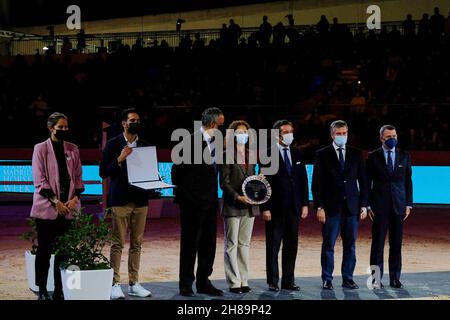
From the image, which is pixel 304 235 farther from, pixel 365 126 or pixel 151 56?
pixel 151 56

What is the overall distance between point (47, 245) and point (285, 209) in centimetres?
281

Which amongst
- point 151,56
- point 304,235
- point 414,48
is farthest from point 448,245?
point 151,56

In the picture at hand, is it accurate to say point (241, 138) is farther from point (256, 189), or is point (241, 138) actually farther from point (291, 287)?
point (291, 287)

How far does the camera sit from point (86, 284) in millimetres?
8664

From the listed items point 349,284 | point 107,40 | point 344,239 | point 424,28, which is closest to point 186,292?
point 349,284

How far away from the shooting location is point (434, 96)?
21.4 meters

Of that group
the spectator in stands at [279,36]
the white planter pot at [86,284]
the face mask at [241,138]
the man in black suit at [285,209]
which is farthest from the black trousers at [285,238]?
the spectator in stands at [279,36]

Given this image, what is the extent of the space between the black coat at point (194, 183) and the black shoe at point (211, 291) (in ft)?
2.97

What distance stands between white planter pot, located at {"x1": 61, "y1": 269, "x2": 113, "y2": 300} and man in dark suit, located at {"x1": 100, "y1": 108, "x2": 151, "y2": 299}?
2.06ft

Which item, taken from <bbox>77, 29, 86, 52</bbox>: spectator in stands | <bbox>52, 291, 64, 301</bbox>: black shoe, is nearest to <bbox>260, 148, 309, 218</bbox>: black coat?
<bbox>52, 291, 64, 301</bbox>: black shoe

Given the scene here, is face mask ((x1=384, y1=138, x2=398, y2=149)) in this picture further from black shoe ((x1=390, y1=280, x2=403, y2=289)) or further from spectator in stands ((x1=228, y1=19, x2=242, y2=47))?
spectator in stands ((x1=228, y1=19, x2=242, y2=47))

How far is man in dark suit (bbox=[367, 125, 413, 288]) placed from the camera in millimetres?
10391
